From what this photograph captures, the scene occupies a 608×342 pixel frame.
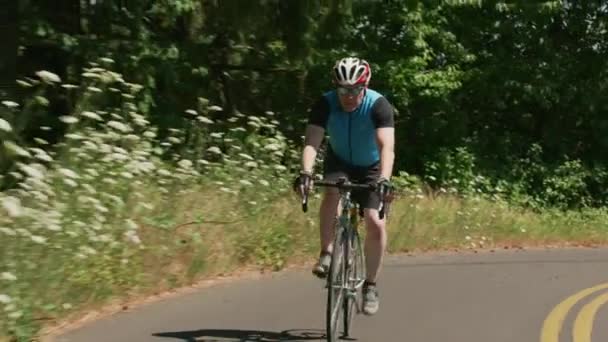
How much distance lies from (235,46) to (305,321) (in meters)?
11.1

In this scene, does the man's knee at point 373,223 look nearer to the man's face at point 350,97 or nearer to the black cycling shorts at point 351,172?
the black cycling shorts at point 351,172

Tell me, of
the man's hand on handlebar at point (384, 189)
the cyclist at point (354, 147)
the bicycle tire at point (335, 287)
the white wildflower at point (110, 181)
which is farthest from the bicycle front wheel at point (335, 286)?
the white wildflower at point (110, 181)

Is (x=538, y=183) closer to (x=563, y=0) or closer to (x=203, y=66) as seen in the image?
(x=563, y=0)

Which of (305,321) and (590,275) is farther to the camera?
(590,275)

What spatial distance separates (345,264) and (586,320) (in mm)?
3274

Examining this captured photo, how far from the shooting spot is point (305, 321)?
28.5ft

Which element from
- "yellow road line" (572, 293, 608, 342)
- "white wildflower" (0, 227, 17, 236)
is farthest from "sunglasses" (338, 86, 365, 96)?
"yellow road line" (572, 293, 608, 342)

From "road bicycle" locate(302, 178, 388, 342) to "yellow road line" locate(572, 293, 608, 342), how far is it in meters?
2.02

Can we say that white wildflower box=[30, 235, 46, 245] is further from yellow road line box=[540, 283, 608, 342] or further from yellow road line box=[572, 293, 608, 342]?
yellow road line box=[572, 293, 608, 342]

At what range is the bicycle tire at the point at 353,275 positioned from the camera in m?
7.64

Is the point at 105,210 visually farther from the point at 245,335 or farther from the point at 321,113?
the point at 321,113

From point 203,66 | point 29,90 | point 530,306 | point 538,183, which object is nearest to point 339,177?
point 530,306

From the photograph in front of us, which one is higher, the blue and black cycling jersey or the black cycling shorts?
the blue and black cycling jersey

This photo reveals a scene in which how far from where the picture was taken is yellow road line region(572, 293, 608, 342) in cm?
876
